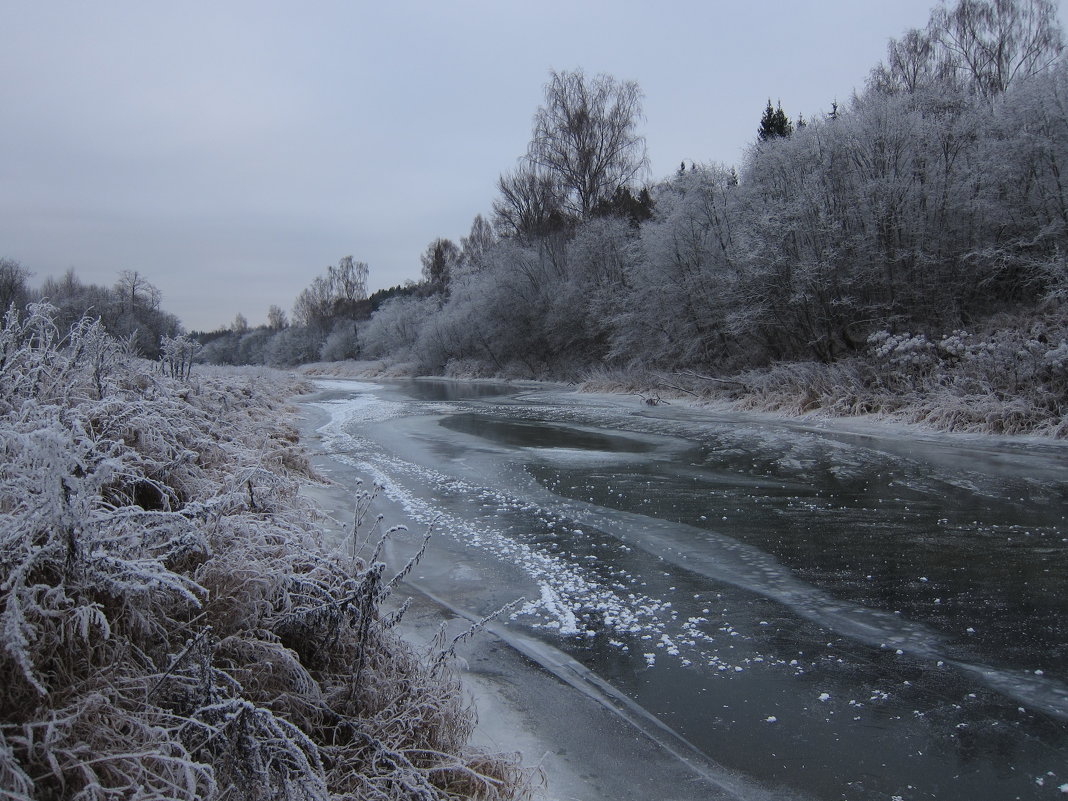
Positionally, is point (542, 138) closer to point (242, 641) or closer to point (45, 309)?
point (45, 309)

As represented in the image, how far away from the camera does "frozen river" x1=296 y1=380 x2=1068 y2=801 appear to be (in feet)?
10.4

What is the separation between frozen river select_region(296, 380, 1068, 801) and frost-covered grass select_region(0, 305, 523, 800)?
49.6 inches

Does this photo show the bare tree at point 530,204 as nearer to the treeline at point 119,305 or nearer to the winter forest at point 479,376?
the winter forest at point 479,376

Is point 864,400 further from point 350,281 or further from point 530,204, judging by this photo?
point 350,281

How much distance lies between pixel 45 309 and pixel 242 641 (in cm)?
398

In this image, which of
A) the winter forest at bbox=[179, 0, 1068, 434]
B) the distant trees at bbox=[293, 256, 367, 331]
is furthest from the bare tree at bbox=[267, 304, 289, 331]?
the winter forest at bbox=[179, 0, 1068, 434]

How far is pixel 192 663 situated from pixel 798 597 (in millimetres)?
4267

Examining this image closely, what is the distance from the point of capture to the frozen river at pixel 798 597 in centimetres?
318

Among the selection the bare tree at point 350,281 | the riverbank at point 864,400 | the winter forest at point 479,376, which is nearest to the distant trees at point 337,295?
the bare tree at point 350,281

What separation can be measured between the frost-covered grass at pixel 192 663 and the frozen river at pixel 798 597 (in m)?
1.26

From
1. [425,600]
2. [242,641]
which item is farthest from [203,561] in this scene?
[425,600]

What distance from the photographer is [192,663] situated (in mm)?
2531

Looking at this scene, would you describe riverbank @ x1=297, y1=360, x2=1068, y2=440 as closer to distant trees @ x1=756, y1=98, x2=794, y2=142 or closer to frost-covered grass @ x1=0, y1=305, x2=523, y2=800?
frost-covered grass @ x1=0, y1=305, x2=523, y2=800

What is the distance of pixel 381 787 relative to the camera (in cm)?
247
